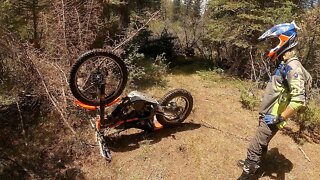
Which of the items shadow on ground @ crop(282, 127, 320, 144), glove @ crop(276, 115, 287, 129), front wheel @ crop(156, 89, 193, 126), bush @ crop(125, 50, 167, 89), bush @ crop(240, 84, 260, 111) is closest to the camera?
glove @ crop(276, 115, 287, 129)

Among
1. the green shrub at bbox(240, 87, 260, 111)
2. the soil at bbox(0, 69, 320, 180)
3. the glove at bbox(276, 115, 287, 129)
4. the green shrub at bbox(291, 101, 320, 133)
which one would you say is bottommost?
the soil at bbox(0, 69, 320, 180)

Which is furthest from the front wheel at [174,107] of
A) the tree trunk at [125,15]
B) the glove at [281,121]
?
the tree trunk at [125,15]

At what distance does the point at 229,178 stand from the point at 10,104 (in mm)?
4450

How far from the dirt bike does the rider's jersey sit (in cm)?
200

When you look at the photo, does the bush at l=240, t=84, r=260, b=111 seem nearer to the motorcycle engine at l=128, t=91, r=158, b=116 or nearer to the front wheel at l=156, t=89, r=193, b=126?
the front wheel at l=156, t=89, r=193, b=126

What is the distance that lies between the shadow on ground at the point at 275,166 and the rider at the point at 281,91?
578 mm

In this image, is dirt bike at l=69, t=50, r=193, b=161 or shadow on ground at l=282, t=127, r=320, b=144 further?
shadow on ground at l=282, t=127, r=320, b=144

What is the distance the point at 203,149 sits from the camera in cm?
602

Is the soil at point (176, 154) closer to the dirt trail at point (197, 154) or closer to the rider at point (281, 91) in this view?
the dirt trail at point (197, 154)

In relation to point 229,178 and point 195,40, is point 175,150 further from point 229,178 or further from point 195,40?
point 195,40

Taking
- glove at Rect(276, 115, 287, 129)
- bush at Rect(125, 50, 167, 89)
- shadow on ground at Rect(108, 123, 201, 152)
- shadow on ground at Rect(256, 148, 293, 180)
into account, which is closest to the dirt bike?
shadow on ground at Rect(108, 123, 201, 152)

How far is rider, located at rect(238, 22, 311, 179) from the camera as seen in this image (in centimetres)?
436

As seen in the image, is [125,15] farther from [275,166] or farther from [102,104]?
[275,166]

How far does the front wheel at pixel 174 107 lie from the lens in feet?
20.9
